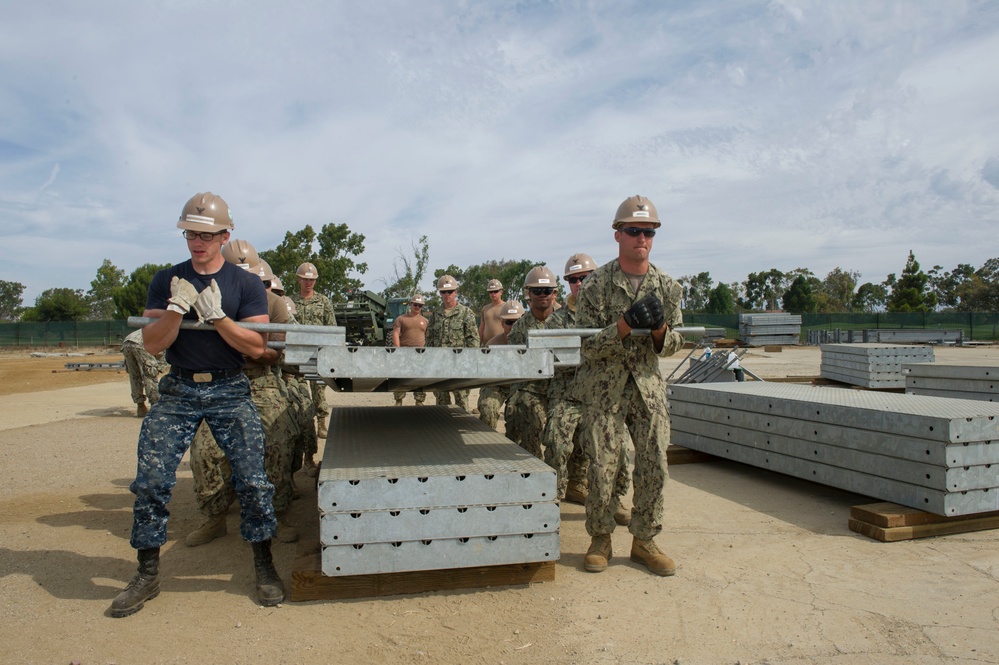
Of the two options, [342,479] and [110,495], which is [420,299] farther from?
[342,479]

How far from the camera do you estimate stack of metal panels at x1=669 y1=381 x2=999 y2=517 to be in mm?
4480

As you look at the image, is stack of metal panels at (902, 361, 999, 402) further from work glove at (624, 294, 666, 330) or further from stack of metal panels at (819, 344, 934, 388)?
work glove at (624, 294, 666, 330)

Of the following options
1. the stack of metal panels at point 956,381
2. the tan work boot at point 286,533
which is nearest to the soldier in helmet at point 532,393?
the tan work boot at point 286,533

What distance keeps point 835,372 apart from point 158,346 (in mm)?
14247

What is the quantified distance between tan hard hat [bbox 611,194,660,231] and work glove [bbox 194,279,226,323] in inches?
91.8

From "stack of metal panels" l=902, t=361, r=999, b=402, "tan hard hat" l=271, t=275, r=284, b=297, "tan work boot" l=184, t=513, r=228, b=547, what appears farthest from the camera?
"stack of metal panels" l=902, t=361, r=999, b=402

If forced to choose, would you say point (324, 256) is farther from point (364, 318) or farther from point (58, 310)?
point (58, 310)

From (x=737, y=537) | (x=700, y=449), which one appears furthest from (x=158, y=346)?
(x=700, y=449)

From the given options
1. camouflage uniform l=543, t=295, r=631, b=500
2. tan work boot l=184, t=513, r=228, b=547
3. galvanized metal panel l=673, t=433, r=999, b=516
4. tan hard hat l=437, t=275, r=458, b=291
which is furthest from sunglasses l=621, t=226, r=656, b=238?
tan hard hat l=437, t=275, r=458, b=291

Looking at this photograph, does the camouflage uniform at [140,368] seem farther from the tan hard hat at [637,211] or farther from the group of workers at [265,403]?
the tan hard hat at [637,211]

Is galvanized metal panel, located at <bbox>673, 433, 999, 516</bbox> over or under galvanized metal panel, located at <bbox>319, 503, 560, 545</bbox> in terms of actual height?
under

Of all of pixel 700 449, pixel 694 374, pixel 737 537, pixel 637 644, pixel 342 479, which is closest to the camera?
pixel 637 644

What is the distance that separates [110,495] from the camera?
609 cm

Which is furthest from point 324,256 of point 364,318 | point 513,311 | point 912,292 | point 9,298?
point 9,298
